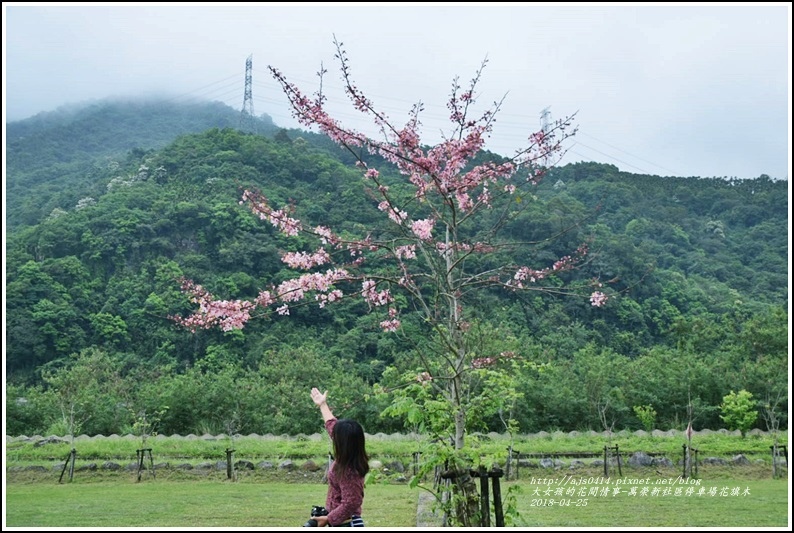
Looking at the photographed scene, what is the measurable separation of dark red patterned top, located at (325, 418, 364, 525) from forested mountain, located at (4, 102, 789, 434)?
36.9 feet

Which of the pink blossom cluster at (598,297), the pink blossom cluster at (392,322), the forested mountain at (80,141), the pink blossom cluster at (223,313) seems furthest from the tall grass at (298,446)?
the forested mountain at (80,141)

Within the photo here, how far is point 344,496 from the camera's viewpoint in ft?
9.12

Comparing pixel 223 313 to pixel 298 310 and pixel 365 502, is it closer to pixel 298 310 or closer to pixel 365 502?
pixel 365 502

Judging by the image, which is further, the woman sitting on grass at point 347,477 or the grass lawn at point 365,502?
the grass lawn at point 365,502

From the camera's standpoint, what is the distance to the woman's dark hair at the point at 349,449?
280 cm

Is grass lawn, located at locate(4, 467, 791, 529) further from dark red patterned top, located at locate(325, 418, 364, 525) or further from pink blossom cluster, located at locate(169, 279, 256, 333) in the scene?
dark red patterned top, located at locate(325, 418, 364, 525)

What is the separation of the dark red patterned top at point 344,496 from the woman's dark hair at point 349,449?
3 cm

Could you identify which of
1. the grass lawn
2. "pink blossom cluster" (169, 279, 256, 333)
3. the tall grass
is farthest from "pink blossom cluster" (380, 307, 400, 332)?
the tall grass

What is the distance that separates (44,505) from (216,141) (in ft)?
95.2

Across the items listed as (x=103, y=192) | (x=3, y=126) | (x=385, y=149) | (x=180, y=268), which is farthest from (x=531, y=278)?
(x=103, y=192)

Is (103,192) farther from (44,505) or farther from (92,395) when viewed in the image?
(44,505)

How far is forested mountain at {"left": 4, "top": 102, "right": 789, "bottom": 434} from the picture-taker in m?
16.7

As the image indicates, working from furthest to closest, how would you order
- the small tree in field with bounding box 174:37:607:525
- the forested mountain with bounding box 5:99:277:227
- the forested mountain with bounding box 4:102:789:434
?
the forested mountain with bounding box 5:99:277:227
the forested mountain with bounding box 4:102:789:434
the small tree in field with bounding box 174:37:607:525

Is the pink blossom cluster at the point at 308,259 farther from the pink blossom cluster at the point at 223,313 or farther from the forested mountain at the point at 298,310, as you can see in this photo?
the forested mountain at the point at 298,310
